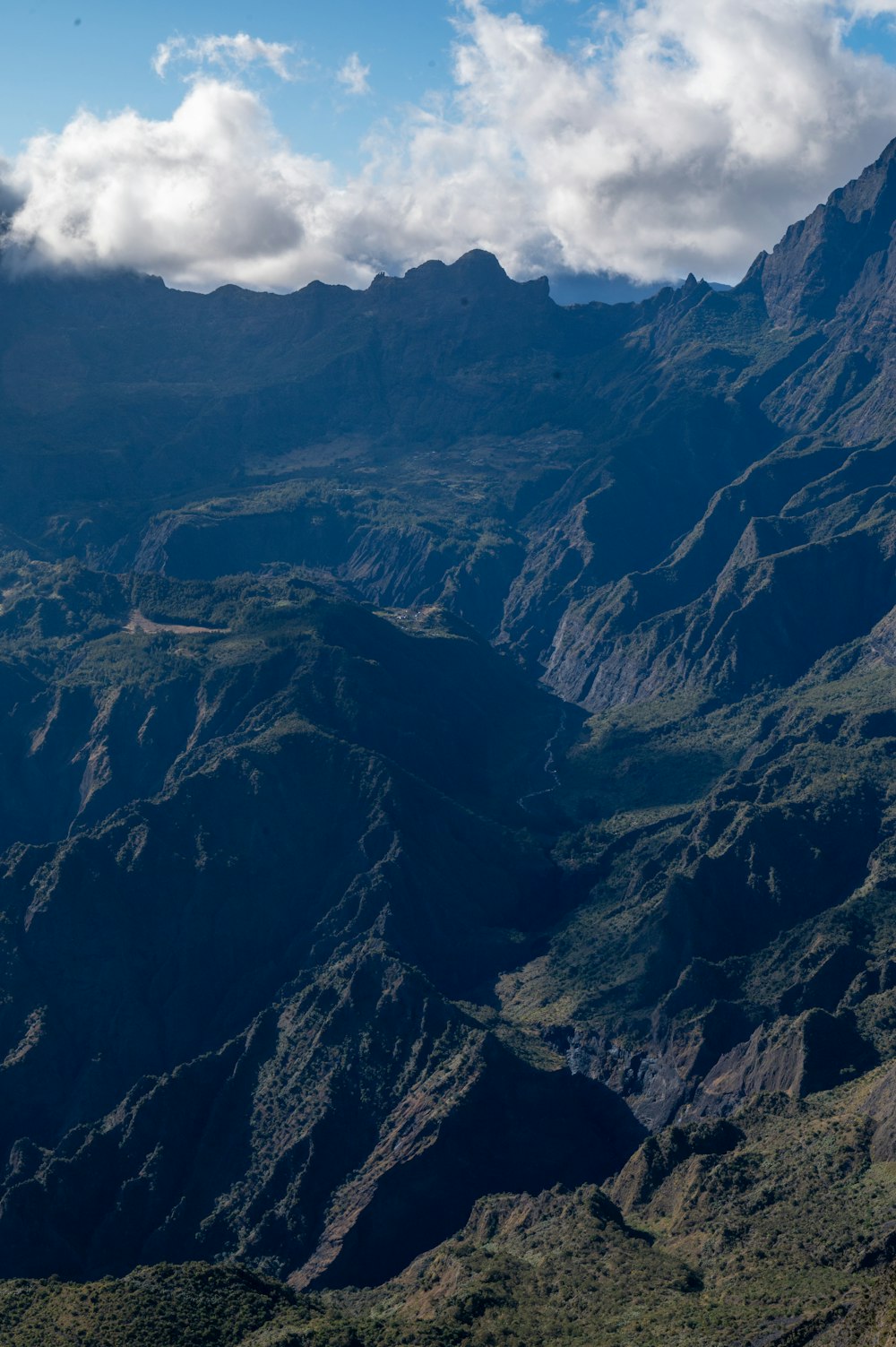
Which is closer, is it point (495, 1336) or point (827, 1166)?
point (495, 1336)

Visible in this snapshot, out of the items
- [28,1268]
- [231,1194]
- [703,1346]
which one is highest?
[703,1346]

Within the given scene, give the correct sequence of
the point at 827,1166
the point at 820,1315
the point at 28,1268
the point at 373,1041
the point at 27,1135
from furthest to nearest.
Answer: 1. the point at 27,1135
2. the point at 373,1041
3. the point at 28,1268
4. the point at 827,1166
5. the point at 820,1315

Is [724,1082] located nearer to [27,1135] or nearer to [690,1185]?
[690,1185]

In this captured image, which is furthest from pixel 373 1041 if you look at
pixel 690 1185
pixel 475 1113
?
pixel 690 1185

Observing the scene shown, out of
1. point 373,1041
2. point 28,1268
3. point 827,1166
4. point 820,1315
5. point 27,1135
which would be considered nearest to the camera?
point 820,1315

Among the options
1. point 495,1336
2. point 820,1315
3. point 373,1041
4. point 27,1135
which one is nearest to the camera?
point 820,1315

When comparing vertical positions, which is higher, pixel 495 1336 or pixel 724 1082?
pixel 724 1082

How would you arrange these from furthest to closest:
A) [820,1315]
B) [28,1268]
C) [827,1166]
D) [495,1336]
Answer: [28,1268]
[827,1166]
[495,1336]
[820,1315]

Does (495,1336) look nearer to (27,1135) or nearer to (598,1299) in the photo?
(598,1299)

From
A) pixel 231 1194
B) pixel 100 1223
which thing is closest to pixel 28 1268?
pixel 100 1223
